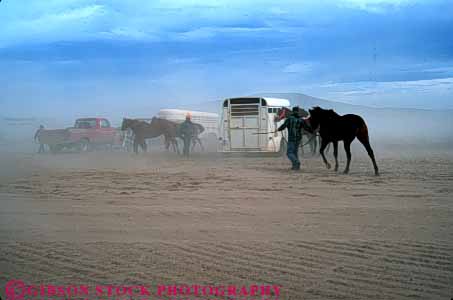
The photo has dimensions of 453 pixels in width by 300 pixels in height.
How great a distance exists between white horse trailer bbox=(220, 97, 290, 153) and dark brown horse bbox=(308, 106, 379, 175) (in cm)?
548

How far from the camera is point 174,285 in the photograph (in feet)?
17.0

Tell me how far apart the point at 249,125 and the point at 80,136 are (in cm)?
1106

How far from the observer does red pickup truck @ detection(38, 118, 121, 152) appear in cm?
2722

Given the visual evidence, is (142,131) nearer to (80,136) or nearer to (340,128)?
(80,136)

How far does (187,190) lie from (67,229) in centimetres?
410

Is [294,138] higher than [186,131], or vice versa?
[186,131]

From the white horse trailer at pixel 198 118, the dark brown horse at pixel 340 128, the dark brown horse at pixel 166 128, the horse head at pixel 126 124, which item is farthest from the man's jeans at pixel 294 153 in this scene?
the white horse trailer at pixel 198 118

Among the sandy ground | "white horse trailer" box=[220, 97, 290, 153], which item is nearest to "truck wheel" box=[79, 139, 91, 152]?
"white horse trailer" box=[220, 97, 290, 153]

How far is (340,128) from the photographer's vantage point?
14836mm

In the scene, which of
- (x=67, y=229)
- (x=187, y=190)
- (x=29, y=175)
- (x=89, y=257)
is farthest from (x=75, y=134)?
(x=89, y=257)

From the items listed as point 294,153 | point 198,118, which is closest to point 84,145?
point 198,118

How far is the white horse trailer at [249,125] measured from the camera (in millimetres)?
21078

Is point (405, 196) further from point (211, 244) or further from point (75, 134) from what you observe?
point (75, 134)

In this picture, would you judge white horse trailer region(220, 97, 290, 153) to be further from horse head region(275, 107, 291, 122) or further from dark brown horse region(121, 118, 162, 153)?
dark brown horse region(121, 118, 162, 153)
